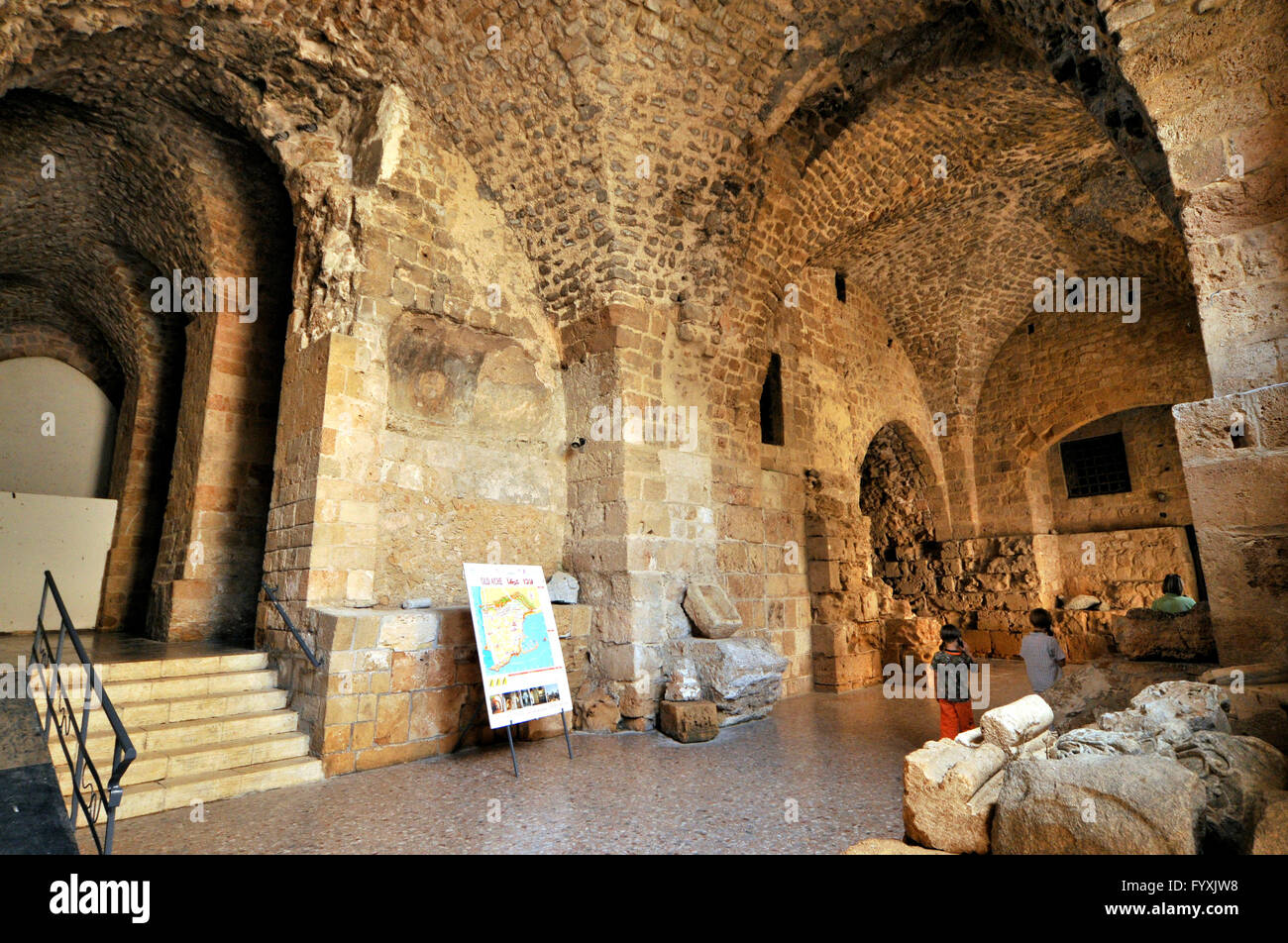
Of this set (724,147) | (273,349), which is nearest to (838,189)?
(724,147)

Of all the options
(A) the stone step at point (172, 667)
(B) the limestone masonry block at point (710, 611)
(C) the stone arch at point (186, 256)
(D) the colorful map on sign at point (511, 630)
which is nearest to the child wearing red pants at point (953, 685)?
(B) the limestone masonry block at point (710, 611)

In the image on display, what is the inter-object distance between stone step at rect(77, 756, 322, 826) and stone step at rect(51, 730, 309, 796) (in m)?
0.04

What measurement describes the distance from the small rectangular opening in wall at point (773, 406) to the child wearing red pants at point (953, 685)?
405cm

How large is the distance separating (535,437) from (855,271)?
5.83m

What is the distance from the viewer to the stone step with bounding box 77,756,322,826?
3471 millimetres

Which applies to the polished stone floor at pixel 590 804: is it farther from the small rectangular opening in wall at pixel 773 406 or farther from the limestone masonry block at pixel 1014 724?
the small rectangular opening in wall at pixel 773 406

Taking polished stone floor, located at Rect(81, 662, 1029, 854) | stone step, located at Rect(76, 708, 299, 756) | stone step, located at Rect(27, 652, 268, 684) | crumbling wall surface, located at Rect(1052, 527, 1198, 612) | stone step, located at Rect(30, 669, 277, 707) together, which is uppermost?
crumbling wall surface, located at Rect(1052, 527, 1198, 612)

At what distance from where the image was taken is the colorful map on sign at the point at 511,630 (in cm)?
436

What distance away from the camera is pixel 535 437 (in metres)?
6.36

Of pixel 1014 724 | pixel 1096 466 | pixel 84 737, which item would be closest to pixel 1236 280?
pixel 1014 724

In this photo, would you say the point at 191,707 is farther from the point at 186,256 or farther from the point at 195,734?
the point at 186,256

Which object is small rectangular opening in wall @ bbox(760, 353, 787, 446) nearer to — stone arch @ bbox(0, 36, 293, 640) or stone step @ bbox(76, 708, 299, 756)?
stone arch @ bbox(0, 36, 293, 640)

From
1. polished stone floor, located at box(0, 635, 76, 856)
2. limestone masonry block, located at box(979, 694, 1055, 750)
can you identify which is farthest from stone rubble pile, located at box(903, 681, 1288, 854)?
polished stone floor, located at box(0, 635, 76, 856)

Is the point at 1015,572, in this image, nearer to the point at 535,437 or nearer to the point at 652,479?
the point at 652,479
